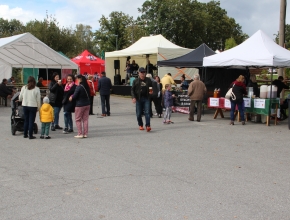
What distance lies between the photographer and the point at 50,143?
9.70 meters

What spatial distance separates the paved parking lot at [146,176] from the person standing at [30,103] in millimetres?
408

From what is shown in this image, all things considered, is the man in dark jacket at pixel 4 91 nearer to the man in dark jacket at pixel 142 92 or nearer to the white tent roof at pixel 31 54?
the white tent roof at pixel 31 54

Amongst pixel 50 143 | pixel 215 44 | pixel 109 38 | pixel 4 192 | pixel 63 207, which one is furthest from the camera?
pixel 215 44

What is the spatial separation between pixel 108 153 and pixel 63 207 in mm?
3492

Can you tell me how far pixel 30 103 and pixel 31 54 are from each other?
12632mm

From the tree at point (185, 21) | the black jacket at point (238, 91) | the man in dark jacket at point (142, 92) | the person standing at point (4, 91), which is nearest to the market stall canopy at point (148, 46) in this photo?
the person standing at point (4, 91)

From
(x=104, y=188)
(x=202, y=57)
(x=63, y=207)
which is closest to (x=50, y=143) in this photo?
(x=104, y=188)

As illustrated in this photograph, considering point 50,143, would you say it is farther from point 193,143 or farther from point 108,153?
point 193,143

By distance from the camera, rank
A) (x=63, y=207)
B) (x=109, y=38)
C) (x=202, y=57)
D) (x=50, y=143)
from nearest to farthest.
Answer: (x=63, y=207), (x=50, y=143), (x=202, y=57), (x=109, y=38)

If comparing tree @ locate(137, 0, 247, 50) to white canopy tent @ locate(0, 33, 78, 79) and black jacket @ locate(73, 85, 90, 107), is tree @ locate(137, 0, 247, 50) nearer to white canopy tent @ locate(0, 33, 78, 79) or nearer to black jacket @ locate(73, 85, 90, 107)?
white canopy tent @ locate(0, 33, 78, 79)

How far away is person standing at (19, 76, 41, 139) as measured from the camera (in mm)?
10180

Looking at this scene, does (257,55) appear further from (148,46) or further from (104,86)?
(148,46)

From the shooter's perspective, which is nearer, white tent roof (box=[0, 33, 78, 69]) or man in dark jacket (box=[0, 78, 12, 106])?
man in dark jacket (box=[0, 78, 12, 106])

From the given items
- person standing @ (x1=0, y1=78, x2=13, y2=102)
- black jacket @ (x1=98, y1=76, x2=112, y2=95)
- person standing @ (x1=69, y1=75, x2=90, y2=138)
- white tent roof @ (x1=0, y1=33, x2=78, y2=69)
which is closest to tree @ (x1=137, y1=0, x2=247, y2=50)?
white tent roof @ (x1=0, y1=33, x2=78, y2=69)
